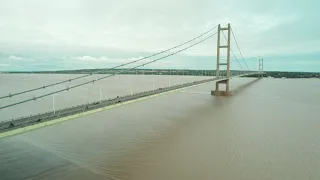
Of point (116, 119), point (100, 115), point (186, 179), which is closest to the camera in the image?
point (186, 179)

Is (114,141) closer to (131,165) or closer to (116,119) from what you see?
(131,165)

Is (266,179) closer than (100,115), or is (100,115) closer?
(266,179)

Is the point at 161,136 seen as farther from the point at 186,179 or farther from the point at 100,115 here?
the point at 100,115

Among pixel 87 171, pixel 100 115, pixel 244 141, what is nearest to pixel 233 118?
pixel 244 141

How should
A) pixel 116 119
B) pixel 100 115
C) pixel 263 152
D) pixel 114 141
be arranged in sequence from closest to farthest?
pixel 263 152
pixel 114 141
pixel 116 119
pixel 100 115

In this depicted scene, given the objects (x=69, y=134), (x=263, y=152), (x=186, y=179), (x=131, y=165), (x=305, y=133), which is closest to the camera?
(x=186, y=179)

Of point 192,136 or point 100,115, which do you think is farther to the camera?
point 100,115

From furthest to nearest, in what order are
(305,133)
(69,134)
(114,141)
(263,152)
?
1. (305,133)
2. (69,134)
3. (114,141)
4. (263,152)

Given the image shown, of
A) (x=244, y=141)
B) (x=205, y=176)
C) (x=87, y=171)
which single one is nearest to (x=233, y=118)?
(x=244, y=141)
